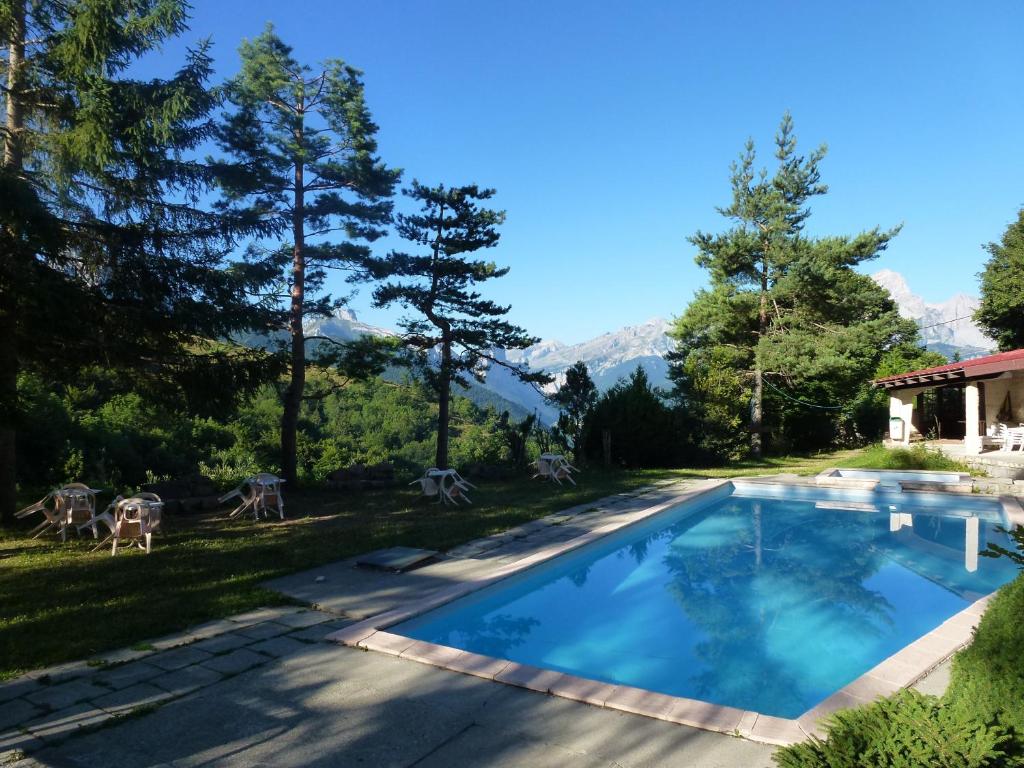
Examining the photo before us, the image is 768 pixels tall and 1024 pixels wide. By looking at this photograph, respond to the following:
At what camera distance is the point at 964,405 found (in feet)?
66.4

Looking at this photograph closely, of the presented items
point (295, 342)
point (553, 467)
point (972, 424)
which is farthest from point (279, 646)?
point (972, 424)

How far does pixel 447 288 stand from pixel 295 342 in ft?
14.3

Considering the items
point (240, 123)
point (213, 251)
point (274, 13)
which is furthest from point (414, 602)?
point (274, 13)

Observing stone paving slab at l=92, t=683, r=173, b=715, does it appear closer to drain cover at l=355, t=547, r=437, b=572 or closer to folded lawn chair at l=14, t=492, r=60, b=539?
drain cover at l=355, t=547, r=437, b=572

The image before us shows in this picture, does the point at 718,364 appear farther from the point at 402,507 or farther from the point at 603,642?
the point at 603,642

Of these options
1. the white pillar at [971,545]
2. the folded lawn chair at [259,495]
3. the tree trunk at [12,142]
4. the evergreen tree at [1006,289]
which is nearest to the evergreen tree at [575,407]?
the white pillar at [971,545]

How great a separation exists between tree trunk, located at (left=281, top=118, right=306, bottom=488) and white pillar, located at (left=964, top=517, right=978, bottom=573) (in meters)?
10.8

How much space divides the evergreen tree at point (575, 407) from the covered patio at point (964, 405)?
8.48 metres

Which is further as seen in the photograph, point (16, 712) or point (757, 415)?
point (757, 415)

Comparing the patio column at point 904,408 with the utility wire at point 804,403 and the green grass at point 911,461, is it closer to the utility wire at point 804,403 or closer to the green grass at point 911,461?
the green grass at point 911,461

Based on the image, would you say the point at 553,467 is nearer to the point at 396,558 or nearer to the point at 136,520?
the point at 396,558

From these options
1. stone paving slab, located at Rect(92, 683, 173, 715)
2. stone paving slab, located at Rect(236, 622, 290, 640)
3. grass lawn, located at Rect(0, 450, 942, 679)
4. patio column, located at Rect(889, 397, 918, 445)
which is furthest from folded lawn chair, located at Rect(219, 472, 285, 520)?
patio column, located at Rect(889, 397, 918, 445)

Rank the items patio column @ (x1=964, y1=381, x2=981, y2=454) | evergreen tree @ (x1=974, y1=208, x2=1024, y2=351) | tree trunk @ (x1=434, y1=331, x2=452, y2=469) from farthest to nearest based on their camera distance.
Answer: evergreen tree @ (x1=974, y1=208, x2=1024, y2=351)
tree trunk @ (x1=434, y1=331, x2=452, y2=469)
patio column @ (x1=964, y1=381, x2=981, y2=454)

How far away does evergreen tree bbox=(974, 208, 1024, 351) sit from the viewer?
81.5 feet
